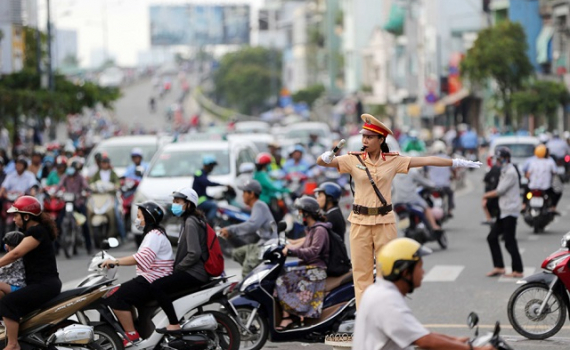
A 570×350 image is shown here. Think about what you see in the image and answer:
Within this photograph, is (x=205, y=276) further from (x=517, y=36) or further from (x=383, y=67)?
(x=383, y=67)

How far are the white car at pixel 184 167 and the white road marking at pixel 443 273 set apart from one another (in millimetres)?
4213

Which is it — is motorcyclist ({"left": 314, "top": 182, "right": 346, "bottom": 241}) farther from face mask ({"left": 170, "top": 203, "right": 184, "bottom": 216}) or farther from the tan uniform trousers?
face mask ({"left": 170, "top": 203, "right": 184, "bottom": 216})

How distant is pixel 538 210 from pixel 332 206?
10.8 meters

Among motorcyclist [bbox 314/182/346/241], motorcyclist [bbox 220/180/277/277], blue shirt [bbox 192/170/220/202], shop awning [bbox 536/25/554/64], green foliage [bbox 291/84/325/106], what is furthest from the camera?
green foliage [bbox 291/84/325/106]

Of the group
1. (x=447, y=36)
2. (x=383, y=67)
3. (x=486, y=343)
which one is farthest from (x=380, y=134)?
(x=383, y=67)

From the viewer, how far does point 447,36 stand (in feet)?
237

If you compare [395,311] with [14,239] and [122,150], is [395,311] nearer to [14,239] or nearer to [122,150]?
[14,239]

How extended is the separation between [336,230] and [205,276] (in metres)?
1.92

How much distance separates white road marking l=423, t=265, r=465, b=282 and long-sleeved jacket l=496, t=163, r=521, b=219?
1.24 m

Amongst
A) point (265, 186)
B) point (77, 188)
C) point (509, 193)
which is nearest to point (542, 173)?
point (265, 186)

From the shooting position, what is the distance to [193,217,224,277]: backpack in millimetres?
10781

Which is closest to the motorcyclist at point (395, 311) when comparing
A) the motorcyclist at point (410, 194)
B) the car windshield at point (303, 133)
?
the motorcyclist at point (410, 194)

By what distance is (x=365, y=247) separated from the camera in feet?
34.8

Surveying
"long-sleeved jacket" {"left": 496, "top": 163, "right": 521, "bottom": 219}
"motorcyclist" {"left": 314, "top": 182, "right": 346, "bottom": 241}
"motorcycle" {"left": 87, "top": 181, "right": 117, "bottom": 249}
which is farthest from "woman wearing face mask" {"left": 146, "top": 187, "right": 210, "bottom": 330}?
"motorcycle" {"left": 87, "top": 181, "right": 117, "bottom": 249}
